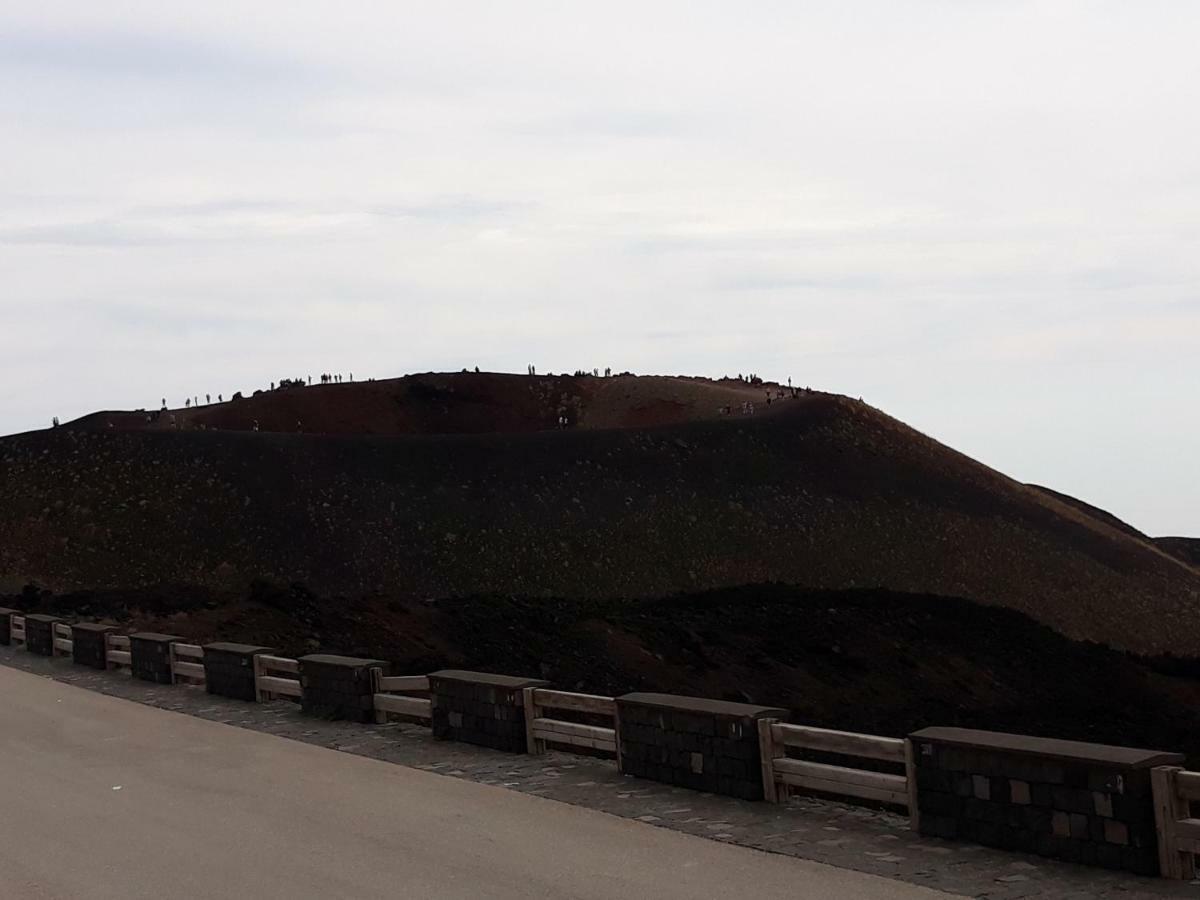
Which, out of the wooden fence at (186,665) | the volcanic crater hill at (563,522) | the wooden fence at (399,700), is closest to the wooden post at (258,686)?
the wooden fence at (186,665)

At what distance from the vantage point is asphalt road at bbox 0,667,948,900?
9.60m

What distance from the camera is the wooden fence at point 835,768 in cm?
1123

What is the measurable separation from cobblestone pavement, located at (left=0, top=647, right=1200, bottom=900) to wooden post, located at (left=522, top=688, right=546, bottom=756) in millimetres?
201

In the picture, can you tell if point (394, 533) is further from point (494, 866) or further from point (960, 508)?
point (494, 866)

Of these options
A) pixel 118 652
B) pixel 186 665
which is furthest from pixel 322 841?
pixel 118 652

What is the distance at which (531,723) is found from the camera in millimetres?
15602

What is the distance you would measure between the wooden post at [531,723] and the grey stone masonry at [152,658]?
11358mm

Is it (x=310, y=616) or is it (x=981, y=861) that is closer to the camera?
(x=981, y=861)

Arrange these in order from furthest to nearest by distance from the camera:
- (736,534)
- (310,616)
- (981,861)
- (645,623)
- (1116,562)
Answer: (1116,562)
(736,534)
(645,623)
(310,616)
(981,861)

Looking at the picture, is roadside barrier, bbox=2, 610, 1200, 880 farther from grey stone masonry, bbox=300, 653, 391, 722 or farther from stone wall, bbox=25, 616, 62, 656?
stone wall, bbox=25, 616, 62, 656

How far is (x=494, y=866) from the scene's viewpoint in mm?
10195

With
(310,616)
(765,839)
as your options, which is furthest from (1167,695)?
(765,839)

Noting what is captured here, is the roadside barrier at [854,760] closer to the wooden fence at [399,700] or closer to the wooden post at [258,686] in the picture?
the wooden fence at [399,700]

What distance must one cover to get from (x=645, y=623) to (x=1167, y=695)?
18.1 meters
